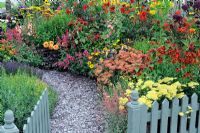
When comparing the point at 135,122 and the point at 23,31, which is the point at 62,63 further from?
the point at 135,122

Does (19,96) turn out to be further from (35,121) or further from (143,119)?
(143,119)

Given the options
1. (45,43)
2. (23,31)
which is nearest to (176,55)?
(45,43)

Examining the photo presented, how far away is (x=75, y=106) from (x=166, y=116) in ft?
5.91

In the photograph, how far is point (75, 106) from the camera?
5.45m

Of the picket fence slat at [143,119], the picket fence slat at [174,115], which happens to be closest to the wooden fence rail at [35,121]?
the picket fence slat at [143,119]

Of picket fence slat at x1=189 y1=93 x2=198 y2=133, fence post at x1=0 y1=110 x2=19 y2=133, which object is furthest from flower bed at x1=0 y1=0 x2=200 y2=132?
fence post at x1=0 y1=110 x2=19 y2=133

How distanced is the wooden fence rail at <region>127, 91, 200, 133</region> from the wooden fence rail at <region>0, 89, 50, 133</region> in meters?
0.86

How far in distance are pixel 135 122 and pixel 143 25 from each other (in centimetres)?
323

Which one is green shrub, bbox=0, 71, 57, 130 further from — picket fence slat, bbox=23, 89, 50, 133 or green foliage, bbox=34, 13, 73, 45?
green foliage, bbox=34, 13, 73, 45

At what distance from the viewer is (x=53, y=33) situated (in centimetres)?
709

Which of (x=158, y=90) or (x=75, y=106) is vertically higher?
(x=158, y=90)

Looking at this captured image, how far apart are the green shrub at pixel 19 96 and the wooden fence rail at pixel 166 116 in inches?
52.1

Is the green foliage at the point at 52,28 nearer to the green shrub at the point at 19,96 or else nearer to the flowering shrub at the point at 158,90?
the green shrub at the point at 19,96

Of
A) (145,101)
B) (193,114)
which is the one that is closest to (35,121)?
(145,101)
